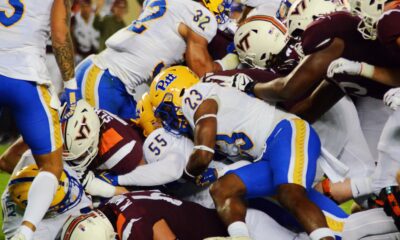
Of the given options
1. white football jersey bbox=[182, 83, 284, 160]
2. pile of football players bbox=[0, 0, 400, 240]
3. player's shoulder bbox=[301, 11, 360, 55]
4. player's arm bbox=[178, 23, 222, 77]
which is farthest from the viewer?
player's arm bbox=[178, 23, 222, 77]

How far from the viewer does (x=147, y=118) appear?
575 cm

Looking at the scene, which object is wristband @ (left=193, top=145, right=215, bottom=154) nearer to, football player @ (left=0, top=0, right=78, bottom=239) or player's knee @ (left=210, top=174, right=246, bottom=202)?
player's knee @ (left=210, top=174, right=246, bottom=202)

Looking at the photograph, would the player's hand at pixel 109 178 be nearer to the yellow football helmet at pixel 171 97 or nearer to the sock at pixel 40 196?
the yellow football helmet at pixel 171 97

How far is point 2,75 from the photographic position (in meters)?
4.77

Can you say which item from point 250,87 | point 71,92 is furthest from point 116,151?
point 250,87

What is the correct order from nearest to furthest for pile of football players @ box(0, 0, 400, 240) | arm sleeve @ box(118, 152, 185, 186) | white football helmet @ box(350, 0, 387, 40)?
pile of football players @ box(0, 0, 400, 240), white football helmet @ box(350, 0, 387, 40), arm sleeve @ box(118, 152, 185, 186)

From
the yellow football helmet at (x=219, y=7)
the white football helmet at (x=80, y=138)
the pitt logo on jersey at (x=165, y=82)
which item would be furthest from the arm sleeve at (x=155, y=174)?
the yellow football helmet at (x=219, y=7)

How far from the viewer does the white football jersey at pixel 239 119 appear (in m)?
5.14

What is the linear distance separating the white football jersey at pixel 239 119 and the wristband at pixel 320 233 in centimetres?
78

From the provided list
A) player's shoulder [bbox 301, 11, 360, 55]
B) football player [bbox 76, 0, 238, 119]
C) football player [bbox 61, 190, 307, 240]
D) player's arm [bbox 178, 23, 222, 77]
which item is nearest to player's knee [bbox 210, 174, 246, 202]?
football player [bbox 61, 190, 307, 240]

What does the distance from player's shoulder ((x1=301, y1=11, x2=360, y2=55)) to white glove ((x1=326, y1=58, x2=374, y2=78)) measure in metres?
0.14

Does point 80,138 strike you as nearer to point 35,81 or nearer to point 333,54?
point 35,81

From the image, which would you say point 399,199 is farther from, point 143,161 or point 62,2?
point 62,2

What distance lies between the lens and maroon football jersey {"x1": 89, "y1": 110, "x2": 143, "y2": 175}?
5.40m
